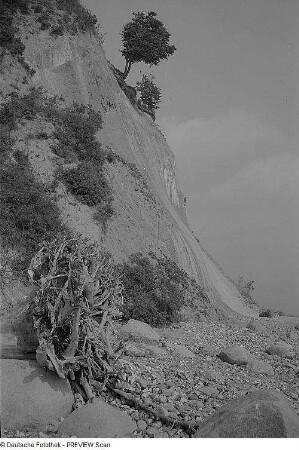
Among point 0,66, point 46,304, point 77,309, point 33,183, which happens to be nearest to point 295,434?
point 77,309

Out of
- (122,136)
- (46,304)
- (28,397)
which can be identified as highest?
(122,136)

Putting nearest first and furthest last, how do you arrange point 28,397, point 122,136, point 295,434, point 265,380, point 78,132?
point 295,434
point 28,397
point 265,380
point 78,132
point 122,136

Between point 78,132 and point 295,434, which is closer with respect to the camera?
point 295,434

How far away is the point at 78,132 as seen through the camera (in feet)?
81.5

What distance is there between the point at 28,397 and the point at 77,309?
1851 millimetres

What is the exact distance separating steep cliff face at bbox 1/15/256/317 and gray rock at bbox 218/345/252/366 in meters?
8.62

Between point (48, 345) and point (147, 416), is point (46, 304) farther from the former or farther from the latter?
point (147, 416)

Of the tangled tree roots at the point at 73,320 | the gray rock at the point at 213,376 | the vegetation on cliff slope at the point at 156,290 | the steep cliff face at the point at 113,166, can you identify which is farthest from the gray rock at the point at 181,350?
the steep cliff face at the point at 113,166

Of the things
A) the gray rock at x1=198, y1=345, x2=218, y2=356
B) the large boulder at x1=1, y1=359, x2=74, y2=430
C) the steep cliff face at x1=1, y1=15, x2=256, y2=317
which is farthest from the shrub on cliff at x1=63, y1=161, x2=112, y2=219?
the large boulder at x1=1, y1=359, x2=74, y2=430

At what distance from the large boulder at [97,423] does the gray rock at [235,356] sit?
5.69m

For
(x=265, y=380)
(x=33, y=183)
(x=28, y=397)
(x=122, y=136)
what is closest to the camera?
(x=28, y=397)

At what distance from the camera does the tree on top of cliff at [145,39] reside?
4066cm

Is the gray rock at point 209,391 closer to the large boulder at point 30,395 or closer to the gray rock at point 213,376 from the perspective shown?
the gray rock at point 213,376

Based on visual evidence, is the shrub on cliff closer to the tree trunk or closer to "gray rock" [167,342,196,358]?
"gray rock" [167,342,196,358]
